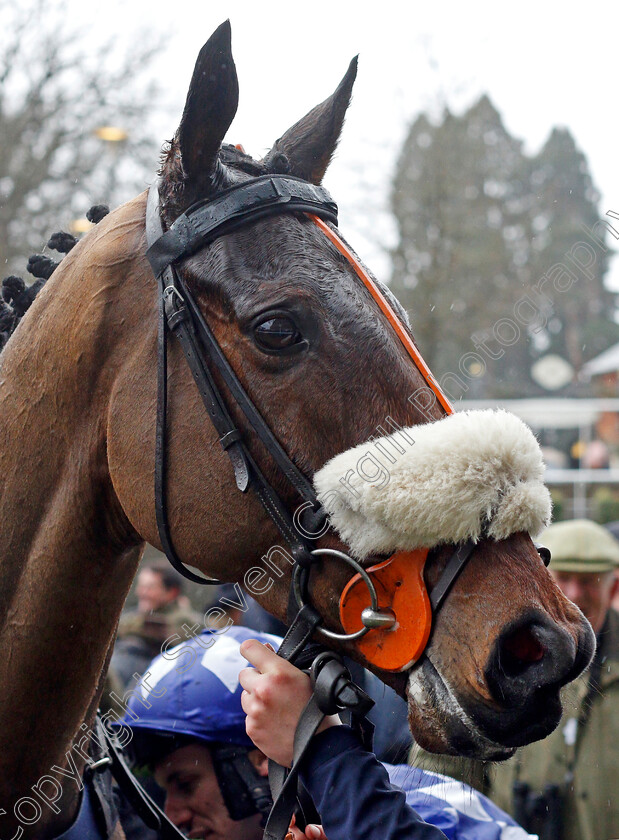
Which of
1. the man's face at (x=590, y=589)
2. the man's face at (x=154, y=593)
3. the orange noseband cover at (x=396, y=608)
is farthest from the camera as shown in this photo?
the man's face at (x=154, y=593)

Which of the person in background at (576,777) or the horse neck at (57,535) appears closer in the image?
the horse neck at (57,535)

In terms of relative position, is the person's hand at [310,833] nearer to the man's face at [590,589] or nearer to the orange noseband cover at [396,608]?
the orange noseband cover at [396,608]

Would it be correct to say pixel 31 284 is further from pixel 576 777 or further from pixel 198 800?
pixel 576 777

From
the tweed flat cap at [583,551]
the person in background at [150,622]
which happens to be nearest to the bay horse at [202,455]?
the tweed flat cap at [583,551]

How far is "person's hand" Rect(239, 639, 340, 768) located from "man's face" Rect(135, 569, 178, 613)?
14.8 ft

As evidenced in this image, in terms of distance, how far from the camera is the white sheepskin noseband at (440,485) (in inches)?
59.0

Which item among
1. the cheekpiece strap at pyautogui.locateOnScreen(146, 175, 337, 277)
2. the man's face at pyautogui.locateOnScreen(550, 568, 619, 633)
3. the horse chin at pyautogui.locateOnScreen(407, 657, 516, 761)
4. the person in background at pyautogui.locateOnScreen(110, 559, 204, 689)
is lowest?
the man's face at pyautogui.locateOnScreen(550, 568, 619, 633)

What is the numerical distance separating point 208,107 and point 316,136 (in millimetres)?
456

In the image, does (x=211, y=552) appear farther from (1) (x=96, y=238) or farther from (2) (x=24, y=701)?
(1) (x=96, y=238)

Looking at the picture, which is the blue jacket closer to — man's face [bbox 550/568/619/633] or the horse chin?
the horse chin

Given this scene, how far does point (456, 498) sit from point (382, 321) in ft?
1.55

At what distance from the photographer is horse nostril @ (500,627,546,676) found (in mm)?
1445

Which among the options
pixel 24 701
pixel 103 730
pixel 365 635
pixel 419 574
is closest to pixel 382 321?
pixel 419 574

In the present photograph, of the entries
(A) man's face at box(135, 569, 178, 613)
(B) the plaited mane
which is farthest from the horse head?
(A) man's face at box(135, 569, 178, 613)
